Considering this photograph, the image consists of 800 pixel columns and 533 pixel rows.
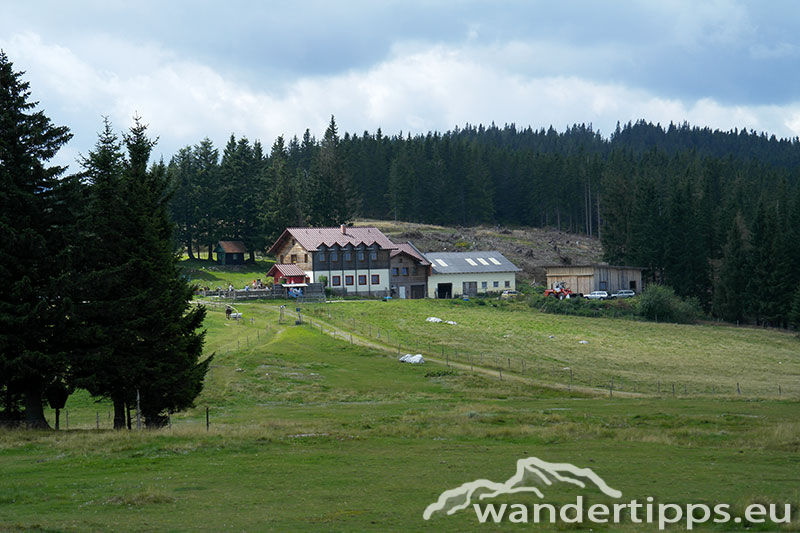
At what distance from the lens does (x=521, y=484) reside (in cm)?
1936

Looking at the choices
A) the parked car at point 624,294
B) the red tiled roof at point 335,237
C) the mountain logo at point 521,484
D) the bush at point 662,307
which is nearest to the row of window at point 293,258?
the red tiled roof at point 335,237

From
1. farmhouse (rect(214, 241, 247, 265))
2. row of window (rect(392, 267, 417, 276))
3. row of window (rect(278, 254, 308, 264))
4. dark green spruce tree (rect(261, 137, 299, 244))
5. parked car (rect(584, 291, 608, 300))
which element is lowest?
parked car (rect(584, 291, 608, 300))

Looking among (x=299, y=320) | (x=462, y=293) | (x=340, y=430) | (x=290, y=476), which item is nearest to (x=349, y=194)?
(x=462, y=293)

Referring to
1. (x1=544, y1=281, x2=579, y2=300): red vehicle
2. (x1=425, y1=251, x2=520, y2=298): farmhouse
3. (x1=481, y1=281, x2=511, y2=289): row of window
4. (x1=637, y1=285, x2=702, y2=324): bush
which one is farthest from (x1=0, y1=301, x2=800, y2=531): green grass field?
(x1=481, y1=281, x2=511, y2=289): row of window

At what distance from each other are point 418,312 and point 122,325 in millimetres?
48250

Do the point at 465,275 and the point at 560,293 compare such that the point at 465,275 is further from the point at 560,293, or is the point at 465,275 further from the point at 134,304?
the point at 134,304

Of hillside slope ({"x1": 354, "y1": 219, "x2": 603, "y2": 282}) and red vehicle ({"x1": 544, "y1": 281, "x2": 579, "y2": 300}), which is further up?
hillside slope ({"x1": 354, "y1": 219, "x2": 603, "y2": 282})

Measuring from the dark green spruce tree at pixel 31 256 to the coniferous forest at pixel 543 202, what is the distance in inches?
2978

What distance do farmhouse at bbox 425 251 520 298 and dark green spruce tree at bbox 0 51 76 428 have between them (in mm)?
68735

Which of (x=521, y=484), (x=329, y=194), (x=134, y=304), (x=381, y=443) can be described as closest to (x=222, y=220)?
(x=329, y=194)

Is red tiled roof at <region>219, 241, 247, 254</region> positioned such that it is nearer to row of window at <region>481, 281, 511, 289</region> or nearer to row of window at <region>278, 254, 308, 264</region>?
row of window at <region>278, 254, 308, 264</region>

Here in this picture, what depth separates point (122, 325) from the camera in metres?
31.5

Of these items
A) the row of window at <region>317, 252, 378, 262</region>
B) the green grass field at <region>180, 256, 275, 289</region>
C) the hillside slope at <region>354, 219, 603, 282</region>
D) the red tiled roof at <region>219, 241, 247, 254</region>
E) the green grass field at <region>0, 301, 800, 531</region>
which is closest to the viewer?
the green grass field at <region>0, 301, 800, 531</region>

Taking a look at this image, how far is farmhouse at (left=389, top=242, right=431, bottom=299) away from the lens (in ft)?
316
